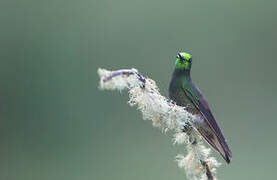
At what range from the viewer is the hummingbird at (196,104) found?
11.1 feet

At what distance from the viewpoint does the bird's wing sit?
133 inches

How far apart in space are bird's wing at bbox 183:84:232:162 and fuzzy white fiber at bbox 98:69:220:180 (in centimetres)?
31

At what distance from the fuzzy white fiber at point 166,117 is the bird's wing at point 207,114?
0.31m

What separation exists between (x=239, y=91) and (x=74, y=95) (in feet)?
10.7

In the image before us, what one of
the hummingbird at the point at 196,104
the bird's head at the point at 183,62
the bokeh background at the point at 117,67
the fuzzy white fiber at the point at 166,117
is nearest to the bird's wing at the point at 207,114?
the hummingbird at the point at 196,104

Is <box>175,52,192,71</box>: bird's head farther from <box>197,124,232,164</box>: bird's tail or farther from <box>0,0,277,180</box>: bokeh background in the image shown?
<box>0,0,277,180</box>: bokeh background

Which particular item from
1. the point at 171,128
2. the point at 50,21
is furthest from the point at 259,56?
the point at 171,128

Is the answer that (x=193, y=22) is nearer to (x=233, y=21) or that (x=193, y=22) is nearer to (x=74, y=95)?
(x=233, y=21)

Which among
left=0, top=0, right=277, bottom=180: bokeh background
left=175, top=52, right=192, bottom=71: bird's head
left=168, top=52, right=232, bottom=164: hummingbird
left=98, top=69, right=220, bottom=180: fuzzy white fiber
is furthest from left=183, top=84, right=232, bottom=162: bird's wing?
left=0, top=0, right=277, bottom=180: bokeh background

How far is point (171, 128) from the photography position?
9.46 feet

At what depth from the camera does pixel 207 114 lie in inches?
144

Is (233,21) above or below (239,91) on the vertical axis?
above

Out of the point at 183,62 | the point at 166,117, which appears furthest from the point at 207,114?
the point at 166,117

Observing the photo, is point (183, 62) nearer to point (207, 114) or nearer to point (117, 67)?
point (207, 114)
